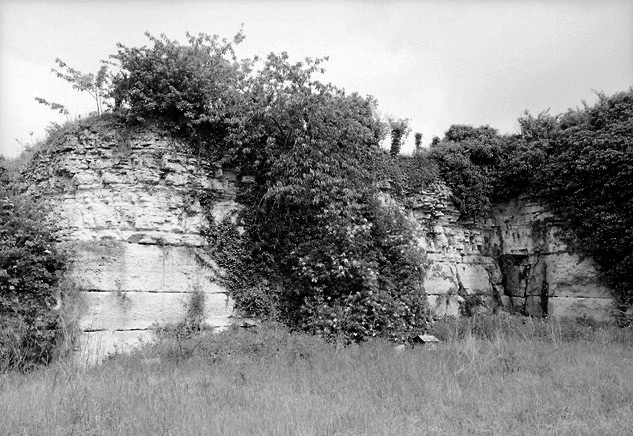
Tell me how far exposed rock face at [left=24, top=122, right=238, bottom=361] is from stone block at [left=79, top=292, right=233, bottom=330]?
2 cm

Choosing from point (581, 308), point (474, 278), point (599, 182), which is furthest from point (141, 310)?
point (599, 182)

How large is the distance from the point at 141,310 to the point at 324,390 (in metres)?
4.30

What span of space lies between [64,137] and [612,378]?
10276 millimetres

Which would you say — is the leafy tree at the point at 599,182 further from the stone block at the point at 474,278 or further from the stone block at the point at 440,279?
the stone block at the point at 440,279

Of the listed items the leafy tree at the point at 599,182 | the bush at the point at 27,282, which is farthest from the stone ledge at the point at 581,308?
the bush at the point at 27,282

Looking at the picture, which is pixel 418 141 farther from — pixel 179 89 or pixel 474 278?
pixel 179 89

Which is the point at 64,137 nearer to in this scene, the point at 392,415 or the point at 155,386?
the point at 155,386

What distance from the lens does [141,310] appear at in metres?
9.35

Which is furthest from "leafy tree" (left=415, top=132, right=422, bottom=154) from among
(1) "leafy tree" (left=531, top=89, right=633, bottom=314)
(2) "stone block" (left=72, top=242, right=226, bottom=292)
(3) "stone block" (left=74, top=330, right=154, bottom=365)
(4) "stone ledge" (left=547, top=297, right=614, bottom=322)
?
(3) "stone block" (left=74, top=330, right=154, bottom=365)

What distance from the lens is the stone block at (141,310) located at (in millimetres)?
8984

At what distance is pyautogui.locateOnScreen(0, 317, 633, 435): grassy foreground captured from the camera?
5195mm

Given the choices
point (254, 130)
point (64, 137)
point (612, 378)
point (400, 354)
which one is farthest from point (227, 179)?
point (612, 378)

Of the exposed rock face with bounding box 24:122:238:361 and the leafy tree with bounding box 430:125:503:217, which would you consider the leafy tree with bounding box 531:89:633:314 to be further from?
the exposed rock face with bounding box 24:122:238:361

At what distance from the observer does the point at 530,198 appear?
14.2m
